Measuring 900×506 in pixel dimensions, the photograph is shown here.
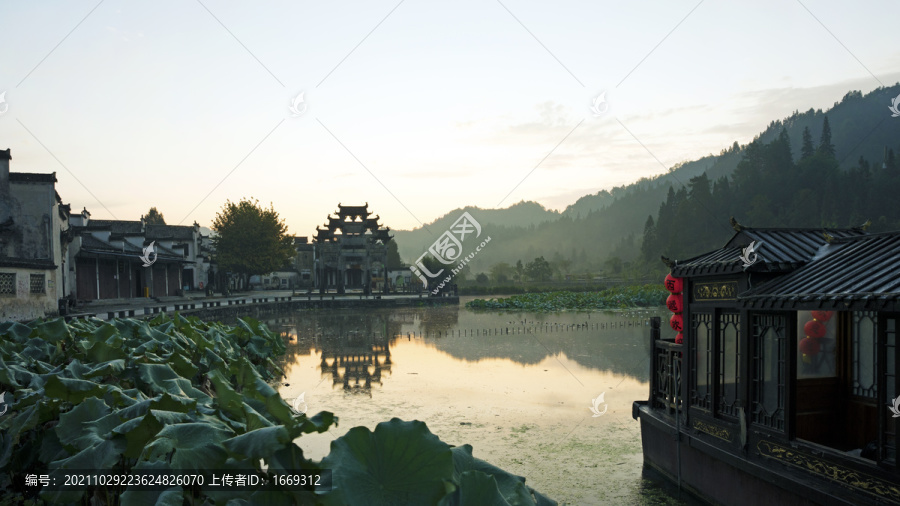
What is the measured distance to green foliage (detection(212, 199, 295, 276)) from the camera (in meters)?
41.1

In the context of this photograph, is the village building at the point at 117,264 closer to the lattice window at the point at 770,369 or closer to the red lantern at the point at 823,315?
the lattice window at the point at 770,369

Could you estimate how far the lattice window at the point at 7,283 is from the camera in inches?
546

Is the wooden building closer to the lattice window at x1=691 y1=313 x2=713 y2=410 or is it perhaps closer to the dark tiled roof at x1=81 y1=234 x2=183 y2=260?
the lattice window at x1=691 y1=313 x2=713 y2=410

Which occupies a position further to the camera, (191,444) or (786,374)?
(786,374)

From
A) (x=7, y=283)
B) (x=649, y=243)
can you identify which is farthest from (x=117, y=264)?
(x=649, y=243)

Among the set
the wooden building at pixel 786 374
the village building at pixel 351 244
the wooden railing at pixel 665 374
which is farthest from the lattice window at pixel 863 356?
the village building at pixel 351 244

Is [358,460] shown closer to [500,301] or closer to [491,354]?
[491,354]

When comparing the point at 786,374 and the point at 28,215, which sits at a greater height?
the point at 28,215

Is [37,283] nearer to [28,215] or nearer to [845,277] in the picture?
[28,215]

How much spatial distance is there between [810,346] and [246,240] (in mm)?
39632

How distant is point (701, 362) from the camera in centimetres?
618

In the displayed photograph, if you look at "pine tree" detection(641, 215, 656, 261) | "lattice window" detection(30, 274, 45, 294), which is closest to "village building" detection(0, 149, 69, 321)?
"lattice window" detection(30, 274, 45, 294)

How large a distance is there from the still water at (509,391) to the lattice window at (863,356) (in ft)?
7.08

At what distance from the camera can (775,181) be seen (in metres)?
66.3
